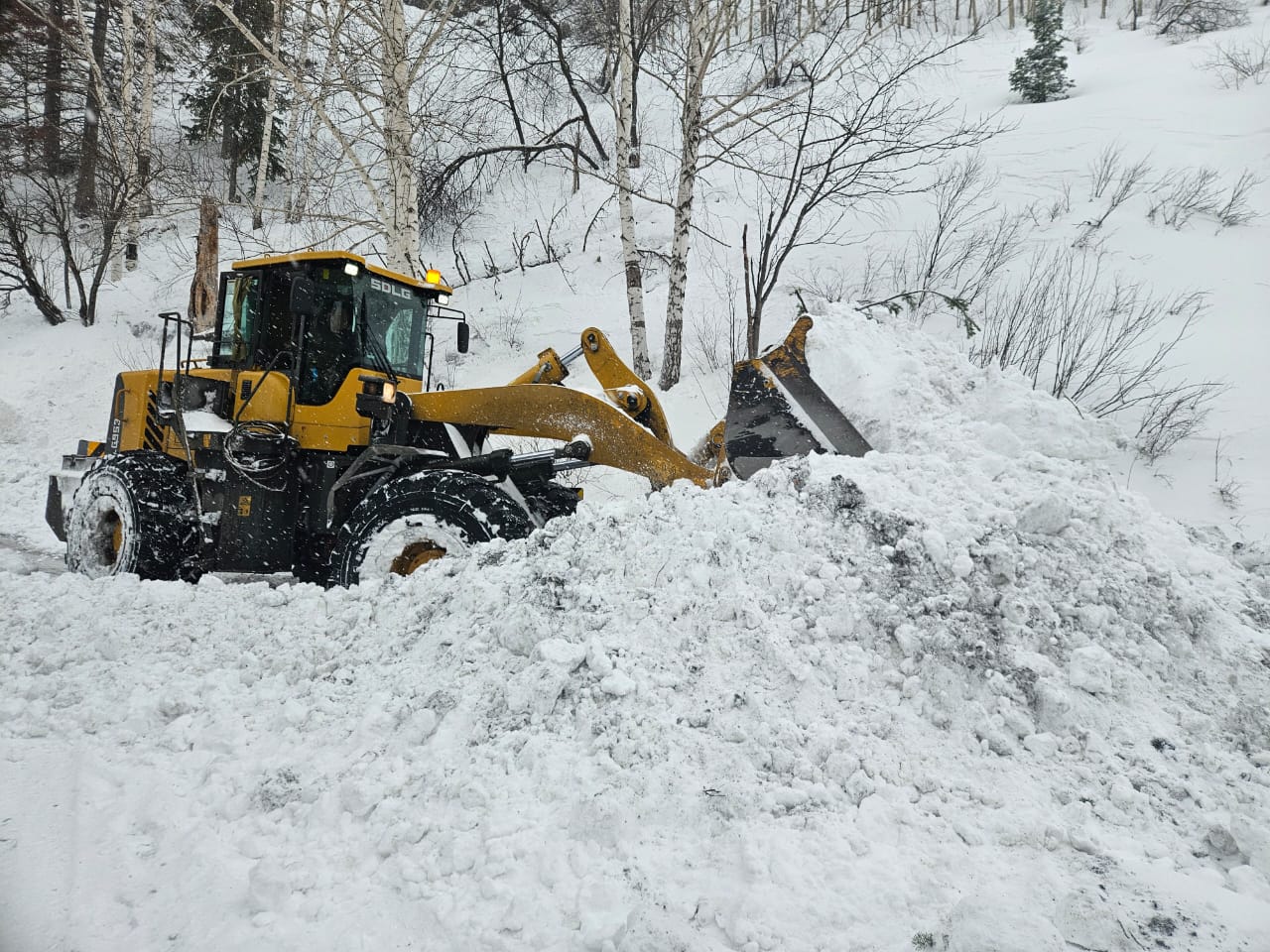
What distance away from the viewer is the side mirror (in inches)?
174

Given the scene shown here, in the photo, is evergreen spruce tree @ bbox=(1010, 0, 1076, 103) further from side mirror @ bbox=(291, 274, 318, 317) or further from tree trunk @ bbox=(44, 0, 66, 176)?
tree trunk @ bbox=(44, 0, 66, 176)

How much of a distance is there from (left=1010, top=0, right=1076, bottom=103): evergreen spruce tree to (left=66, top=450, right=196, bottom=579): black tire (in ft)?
60.5

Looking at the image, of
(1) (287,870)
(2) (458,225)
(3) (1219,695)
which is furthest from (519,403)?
(2) (458,225)

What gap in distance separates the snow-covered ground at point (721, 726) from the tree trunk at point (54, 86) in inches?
622

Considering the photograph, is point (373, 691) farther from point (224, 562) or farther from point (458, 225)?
point (458, 225)

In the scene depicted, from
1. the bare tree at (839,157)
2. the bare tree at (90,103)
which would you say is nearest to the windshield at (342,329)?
the bare tree at (839,157)

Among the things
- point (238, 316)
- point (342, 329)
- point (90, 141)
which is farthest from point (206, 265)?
point (342, 329)

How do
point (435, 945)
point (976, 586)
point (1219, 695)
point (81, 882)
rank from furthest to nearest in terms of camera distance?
point (976, 586)
point (1219, 695)
point (81, 882)
point (435, 945)

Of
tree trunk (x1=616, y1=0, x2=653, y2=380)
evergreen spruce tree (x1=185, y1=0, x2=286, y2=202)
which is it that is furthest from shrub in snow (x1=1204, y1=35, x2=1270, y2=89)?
evergreen spruce tree (x1=185, y1=0, x2=286, y2=202)

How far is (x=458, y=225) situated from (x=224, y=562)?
12627 millimetres

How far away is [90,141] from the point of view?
50.2 ft

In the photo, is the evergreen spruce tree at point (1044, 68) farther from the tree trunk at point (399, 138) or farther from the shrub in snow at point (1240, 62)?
the tree trunk at point (399, 138)

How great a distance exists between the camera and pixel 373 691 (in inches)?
114

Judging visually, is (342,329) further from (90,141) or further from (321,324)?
(90,141)
